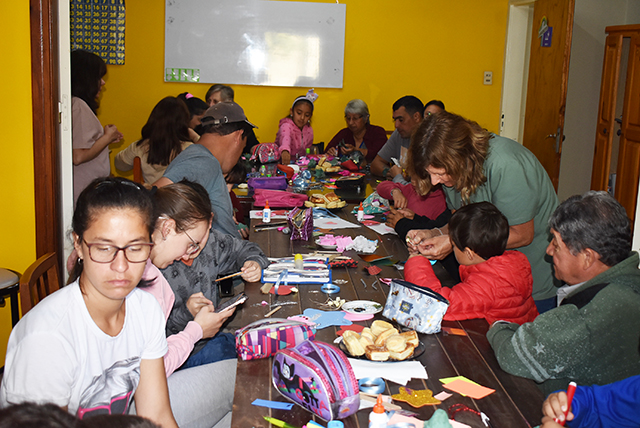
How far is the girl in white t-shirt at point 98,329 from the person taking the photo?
1275 millimetres

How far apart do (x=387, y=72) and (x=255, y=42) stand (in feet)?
5.31

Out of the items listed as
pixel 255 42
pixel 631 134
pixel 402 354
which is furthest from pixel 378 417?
pixel 255 42

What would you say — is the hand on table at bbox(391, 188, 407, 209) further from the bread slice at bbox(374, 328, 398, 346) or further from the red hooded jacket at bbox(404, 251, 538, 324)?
the bread slice at bbox(374, 328, 398, 346)

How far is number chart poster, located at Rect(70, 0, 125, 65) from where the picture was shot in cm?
630

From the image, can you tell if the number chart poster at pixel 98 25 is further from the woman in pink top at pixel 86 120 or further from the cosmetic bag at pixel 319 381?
the cosmetic bag at pixel 319 381

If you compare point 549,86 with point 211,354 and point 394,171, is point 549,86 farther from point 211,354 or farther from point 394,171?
point 211,354

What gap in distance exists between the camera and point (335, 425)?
133cm

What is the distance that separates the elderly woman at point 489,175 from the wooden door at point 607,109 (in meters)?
3.53

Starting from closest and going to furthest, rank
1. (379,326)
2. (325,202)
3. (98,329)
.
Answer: (98,329), (379,326), (325,202)

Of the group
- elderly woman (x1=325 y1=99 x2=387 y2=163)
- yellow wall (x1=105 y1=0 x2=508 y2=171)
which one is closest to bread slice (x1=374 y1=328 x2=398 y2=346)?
elderly woman (x1=325 y1=99 x2=387 y2=163)

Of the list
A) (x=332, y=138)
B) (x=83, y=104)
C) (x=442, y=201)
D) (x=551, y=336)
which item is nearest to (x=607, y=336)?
(x=551, y=336)

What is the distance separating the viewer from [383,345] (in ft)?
5.62

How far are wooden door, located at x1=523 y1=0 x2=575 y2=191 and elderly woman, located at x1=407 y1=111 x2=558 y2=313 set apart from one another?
121 inches

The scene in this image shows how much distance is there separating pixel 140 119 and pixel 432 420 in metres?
6.00
